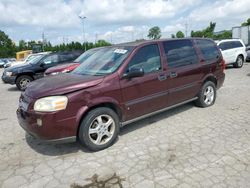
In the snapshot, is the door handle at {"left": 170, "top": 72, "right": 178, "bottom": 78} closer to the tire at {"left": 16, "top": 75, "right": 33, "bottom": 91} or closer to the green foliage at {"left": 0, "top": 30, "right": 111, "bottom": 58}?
the tire at {"left": 16, "top": 75, "right": 33, "bottom": 91}

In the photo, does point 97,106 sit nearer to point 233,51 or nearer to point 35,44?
point 233,51

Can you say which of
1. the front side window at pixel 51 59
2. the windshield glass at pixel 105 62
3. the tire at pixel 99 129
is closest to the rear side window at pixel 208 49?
the windshield glass at pixel 105 62

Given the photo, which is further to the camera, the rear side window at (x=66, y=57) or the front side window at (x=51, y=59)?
the rear side window at (x=66, y=57)

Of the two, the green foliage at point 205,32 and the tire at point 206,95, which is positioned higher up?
the green foliage at point 205,32

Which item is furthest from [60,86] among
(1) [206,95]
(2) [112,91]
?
(1) [206,95]

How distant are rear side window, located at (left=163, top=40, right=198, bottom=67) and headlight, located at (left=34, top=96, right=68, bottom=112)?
2381 mm

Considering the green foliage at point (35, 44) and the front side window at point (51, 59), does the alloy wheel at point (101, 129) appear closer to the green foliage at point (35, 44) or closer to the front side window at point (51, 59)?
the front side window at point (51, 59)

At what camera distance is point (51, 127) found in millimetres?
3658

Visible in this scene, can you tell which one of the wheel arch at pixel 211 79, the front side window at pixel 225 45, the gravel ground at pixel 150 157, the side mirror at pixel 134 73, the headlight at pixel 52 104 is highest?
the front side window at pixel 225 45

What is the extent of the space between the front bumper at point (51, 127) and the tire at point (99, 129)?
0.57 ft

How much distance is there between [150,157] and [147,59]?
190cm

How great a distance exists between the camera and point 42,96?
373 cm

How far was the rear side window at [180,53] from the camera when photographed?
199 inches

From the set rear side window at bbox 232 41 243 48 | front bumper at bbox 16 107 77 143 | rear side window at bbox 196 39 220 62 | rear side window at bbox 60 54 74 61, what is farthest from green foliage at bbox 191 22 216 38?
front bumper at bbox 16 107 77 143
